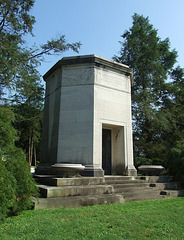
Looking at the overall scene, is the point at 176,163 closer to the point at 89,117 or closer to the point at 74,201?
the point at 89,117

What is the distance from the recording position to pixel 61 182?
672cm

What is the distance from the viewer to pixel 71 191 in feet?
20.6

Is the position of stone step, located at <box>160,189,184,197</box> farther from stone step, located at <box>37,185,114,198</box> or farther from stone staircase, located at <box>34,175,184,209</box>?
stone step, located at <box>37,185,114,198</box>

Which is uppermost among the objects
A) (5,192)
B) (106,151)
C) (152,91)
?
(152,91)

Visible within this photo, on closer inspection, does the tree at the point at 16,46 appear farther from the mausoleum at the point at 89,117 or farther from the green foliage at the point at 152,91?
the green foliage at the point at 152,91

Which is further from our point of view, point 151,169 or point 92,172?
point 151,169

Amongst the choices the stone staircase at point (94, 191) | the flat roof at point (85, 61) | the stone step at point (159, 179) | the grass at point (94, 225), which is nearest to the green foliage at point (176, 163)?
the stone step at point (159, 179)

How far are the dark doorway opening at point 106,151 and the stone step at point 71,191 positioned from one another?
11.2ft

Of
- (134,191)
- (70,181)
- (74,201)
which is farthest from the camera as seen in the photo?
(134,191)

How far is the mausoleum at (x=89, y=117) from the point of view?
916 cm

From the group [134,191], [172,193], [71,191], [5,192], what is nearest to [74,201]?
[71,191]

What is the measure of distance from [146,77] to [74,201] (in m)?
20.5

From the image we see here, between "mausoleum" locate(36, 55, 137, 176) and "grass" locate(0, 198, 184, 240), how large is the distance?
11.9 feet

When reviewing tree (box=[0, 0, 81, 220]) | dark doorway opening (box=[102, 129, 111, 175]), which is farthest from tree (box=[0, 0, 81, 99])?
dark doorway opening (box=[102, 129, 111, 175])
